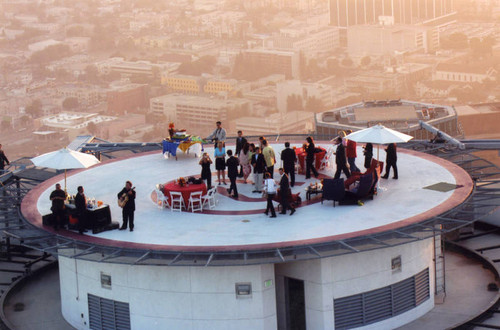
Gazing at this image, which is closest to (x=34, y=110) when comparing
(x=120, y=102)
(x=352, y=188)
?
(x=120, y=102)

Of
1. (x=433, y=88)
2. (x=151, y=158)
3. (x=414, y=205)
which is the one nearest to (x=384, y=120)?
(x=151, y=158)

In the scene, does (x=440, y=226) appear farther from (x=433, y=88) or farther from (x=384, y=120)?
(x=433, y=88)

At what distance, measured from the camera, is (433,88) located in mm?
190500

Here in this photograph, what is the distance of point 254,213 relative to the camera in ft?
82.5

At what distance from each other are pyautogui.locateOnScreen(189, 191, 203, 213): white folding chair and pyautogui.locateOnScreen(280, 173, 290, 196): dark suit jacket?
99.6 inches

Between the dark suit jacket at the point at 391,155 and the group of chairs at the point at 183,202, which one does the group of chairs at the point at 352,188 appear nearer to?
the dark suit jacket at the point at 391,155

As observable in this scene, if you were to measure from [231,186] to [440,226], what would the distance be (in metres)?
6.16

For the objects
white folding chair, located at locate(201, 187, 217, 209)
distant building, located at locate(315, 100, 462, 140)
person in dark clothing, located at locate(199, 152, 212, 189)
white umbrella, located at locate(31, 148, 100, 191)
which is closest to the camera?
white umbrella, located at locate(31, 148, 100, 191)

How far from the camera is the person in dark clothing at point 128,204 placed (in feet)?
76.6

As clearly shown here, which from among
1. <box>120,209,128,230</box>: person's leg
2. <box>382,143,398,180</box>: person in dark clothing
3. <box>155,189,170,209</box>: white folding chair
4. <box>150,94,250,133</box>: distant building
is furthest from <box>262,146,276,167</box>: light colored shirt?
<box>150,94,250,133</box>: distant building

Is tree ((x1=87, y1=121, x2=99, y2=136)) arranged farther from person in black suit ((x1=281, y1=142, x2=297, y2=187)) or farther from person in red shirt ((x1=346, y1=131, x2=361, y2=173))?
person in black suit ((x1=281, y1=142, x2=297, y2=187))

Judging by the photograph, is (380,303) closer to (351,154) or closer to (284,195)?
(284,195)

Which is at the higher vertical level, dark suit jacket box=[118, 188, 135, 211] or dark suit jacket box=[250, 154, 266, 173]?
dark suit jacket box=[250, 154, 266, 173]

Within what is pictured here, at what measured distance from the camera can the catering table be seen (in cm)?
2355
